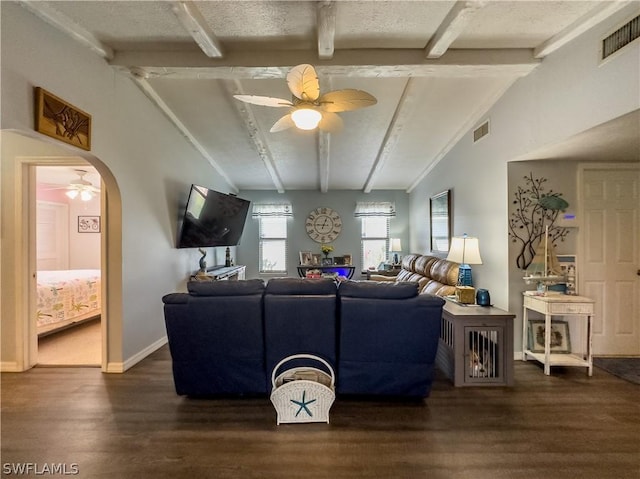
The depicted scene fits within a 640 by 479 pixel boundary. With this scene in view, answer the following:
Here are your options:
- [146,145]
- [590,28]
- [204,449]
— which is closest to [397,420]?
[204,449]

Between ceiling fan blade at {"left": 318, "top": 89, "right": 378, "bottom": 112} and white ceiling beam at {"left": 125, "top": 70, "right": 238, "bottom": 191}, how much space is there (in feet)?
6.41

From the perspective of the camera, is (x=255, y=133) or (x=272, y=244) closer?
(x=255, y=133)

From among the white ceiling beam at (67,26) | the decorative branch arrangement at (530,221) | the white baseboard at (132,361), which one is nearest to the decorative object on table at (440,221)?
the decorative branch arrangement at (530,221)

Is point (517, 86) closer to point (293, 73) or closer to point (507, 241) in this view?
point (507, 241)

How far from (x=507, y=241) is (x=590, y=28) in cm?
195

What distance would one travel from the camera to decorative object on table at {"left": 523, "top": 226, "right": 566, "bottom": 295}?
10.7ft

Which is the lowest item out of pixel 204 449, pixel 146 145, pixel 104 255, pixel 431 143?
pixel 204 449

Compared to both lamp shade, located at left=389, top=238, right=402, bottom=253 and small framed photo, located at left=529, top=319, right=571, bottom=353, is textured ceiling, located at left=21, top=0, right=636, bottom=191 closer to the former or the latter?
small framed photo, located at left=529, top=319, right=571, bottom=353

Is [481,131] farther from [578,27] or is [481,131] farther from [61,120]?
[61,120]

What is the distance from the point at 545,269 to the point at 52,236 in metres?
8.43

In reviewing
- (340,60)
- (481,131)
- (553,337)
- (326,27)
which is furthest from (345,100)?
(553,337)

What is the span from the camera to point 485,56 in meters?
3.07

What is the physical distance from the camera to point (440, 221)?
5.50 m

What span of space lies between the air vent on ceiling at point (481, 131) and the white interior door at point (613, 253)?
46.3 inches
